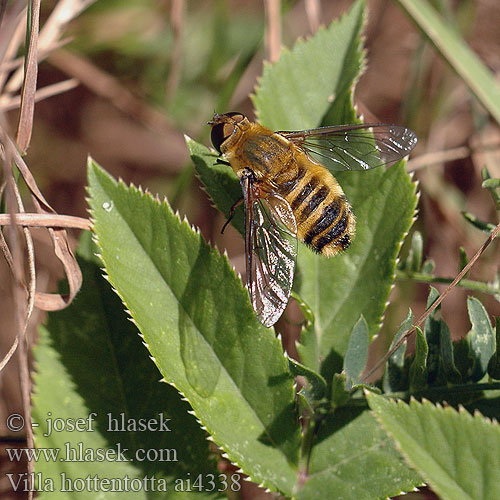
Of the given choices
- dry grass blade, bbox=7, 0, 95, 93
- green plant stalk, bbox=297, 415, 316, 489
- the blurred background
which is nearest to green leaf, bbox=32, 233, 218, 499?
green plant stalk, bbox=297, 415, 316, 489

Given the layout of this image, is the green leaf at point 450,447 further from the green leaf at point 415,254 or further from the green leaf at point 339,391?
the green leaf at point 415,254

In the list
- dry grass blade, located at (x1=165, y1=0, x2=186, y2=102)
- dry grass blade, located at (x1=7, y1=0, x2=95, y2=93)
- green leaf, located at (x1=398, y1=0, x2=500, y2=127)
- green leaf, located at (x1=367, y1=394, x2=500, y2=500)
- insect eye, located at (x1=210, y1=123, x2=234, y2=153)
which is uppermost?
dry grass blade, located at (x1=165, y1=0, x2=186, y2=102)

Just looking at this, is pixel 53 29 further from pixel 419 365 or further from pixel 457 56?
pixel 419 365

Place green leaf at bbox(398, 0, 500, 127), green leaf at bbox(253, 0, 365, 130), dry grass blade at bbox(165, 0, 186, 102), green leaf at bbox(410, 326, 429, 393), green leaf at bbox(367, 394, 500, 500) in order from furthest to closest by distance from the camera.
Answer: dry grass blade at bbox(165, 0, 186, 102) → green leaf at bbox(398, 0, 500, 127) → green leaf at bbox(253, 0, 365, 130) → green leaf at bbox(410, 326, 429, 393) → green leaf at bbox(367, 394, 500, 500)

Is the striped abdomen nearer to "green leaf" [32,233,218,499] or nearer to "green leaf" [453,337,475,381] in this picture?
"green leaf" [453,337,475,381]

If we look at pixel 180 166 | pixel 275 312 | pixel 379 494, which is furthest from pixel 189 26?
pixel 379 494

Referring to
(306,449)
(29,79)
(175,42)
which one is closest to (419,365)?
(306,449)
